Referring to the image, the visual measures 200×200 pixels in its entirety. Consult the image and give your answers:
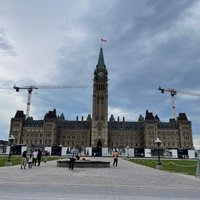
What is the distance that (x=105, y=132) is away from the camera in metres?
156

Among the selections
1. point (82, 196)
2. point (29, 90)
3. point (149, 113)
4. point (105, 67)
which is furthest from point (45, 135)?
point (82, 196)

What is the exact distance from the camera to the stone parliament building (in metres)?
164

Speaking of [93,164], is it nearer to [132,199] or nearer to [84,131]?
[132,199]

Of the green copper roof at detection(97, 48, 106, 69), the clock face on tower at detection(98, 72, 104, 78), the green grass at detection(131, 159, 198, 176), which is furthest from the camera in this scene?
the green copper roof at detection(97, 48, 106, 69)

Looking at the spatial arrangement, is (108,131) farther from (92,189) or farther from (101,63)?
(92,189)

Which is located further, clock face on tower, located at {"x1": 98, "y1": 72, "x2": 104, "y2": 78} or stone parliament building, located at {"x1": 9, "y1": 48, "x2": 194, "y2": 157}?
clock face on tower, located at {"x1": 98, "y1": 72, "x2": 104, "y2": 78}

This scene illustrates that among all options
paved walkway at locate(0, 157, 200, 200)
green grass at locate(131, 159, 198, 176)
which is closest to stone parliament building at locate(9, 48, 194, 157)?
green grass at locate(131, 159, 198, 176)

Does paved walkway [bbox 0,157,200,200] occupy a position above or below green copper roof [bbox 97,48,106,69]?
below

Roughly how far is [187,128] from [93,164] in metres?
156

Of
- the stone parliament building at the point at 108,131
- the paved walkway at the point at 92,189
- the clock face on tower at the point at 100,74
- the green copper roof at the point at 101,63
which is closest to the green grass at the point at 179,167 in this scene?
the paved walkway at the point at 92,189

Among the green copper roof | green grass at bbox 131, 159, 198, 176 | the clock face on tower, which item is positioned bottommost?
green grass at bbox 131, 159, 198, 176

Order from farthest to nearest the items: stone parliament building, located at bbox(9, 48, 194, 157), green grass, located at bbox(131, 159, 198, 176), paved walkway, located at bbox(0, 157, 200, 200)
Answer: stone parliament building, located at bbox(9, 48, 194, 157) → green grass, located at bbox(131, 159, 198, 176) → paved walkway, located at bbox(0, 157, 200, 200)

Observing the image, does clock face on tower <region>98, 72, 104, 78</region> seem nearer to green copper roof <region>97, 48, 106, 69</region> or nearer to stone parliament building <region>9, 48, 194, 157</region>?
stone parliament building <region>9, 48, 194, 157</region>

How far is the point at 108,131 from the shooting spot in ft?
569
